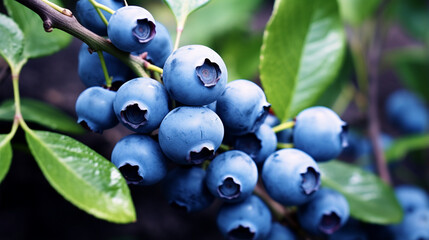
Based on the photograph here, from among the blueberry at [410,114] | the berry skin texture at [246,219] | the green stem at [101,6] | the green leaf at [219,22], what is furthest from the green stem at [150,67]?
the blueberry at [410,114]

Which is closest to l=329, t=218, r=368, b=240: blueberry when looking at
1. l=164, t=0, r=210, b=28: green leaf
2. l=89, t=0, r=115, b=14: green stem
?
l=164, t=0, r=210, b=28: green leaf

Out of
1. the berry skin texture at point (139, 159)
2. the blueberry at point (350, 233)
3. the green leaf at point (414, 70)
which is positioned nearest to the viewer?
the berry skin texture at point (139, 159)

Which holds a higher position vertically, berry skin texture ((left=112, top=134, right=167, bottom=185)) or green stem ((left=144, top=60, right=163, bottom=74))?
green stem ((left=144, top=60, right=163, bottom=74))

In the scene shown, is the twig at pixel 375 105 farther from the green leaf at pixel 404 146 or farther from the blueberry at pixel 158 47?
the blueberry at pixel 158 47

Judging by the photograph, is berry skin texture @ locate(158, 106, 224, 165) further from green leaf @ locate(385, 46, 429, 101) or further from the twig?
green leaf @ locate(385, 46, 429, 101)

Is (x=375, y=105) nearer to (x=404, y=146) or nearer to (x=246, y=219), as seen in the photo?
(x=404, y=146)

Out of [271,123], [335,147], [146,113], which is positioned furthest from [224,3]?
[146,113]

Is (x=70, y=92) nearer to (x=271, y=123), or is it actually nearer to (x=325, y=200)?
(x=271, y=123)
